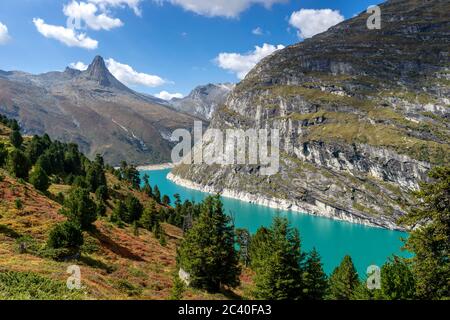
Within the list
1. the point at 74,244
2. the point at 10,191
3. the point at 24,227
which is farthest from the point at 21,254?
the point at 10,191

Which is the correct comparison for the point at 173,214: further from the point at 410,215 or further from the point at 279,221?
the point at 410,215

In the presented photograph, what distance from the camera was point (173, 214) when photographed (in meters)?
116

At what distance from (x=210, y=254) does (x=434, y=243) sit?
23887mm

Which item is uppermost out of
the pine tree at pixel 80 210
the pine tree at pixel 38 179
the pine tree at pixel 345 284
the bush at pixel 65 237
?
the pine tree at pixel 38 179

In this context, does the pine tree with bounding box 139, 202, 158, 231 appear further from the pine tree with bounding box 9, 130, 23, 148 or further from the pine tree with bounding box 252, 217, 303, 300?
the pine tree with bounding box 252, 217, 303, 300

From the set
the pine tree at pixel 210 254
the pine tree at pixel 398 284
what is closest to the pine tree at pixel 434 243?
the pine tree at pixel 398 284

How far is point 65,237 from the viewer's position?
36.2m

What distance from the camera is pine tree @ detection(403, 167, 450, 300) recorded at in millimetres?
25078

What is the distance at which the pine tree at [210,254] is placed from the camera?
40.0 meters

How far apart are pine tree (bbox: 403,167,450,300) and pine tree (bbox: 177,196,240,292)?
70.1 feet

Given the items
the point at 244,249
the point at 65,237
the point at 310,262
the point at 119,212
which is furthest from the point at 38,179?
the point at 244,249

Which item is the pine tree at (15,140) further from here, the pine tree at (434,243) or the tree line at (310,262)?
the pine tree at (434,243)

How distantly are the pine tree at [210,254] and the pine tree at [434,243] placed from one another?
70.1 ft

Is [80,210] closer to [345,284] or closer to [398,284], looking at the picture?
[398,284]
